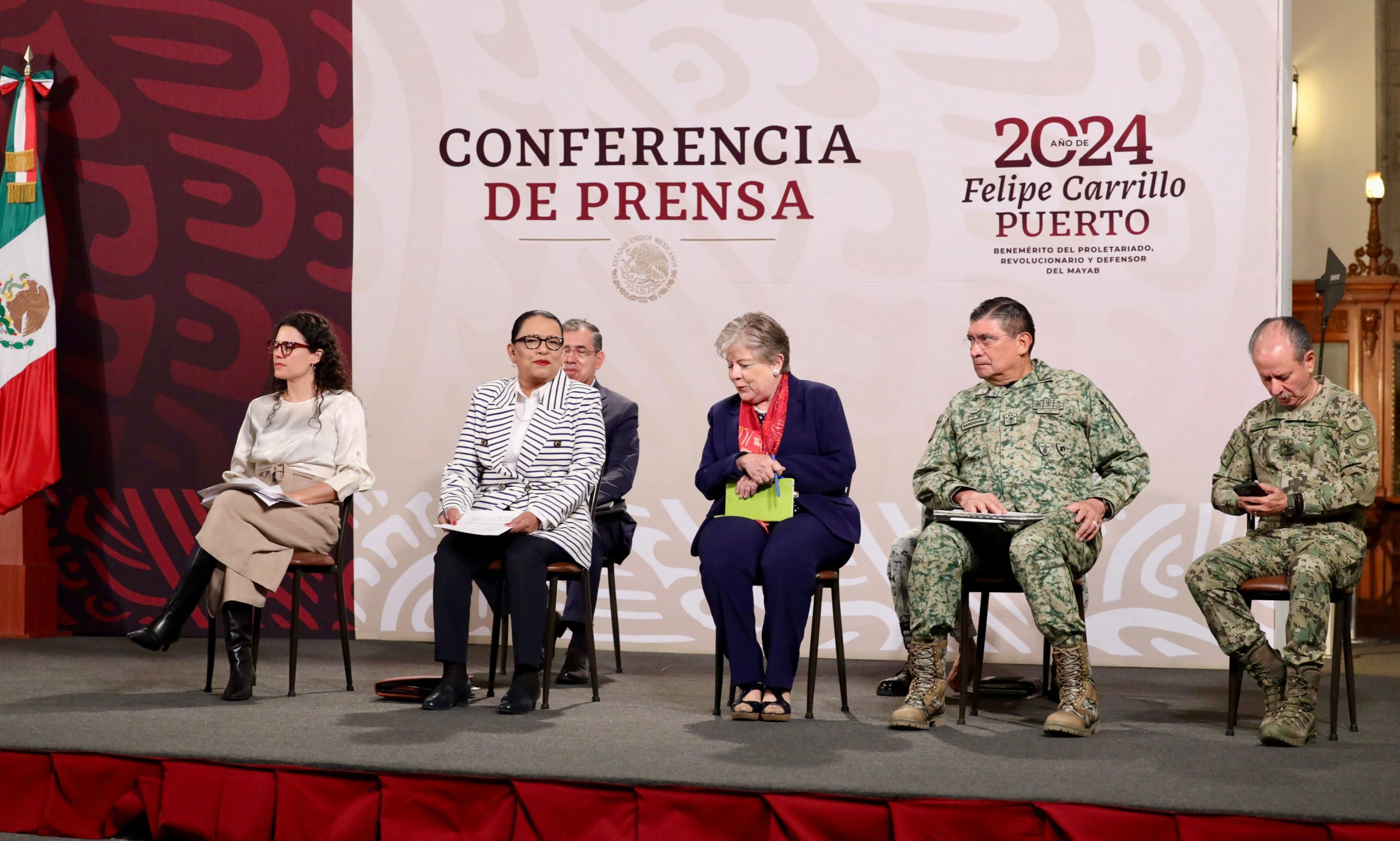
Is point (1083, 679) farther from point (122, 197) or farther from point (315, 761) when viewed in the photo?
point (122, 197)

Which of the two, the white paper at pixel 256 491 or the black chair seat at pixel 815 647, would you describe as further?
the white paper at pixel 256 491

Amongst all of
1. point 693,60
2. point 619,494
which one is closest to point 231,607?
point 619,494

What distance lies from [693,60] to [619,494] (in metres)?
1.82

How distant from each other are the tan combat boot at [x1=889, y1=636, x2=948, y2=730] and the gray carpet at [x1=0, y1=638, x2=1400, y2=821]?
4cm

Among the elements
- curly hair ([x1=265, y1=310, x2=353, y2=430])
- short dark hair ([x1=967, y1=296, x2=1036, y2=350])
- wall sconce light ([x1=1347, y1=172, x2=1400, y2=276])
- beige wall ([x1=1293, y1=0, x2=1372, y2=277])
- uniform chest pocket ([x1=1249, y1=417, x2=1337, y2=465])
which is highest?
beige wall ([x1=1293, y1=0, x2=1372, y2=277])

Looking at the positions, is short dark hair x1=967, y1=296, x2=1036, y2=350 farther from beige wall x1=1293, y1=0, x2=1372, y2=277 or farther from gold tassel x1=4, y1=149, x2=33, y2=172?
beige wall x1=1293, y1=0, x2=1372, y2=277

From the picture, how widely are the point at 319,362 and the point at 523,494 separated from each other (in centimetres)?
89

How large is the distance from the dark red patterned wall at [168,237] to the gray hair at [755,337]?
7.24 ft

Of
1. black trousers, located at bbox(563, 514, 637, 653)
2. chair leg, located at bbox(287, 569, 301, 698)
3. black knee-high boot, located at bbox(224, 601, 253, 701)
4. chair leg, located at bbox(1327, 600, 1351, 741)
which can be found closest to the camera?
chair leg, located at bbox(1327, 600, 1351, 741)

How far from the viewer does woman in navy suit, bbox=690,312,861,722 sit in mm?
3338

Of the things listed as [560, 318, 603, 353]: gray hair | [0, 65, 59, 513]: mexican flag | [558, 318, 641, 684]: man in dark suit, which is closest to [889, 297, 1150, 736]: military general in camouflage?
[558, 318, 641, 684]: man in dark suit

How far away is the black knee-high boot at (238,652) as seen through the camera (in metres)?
3.62

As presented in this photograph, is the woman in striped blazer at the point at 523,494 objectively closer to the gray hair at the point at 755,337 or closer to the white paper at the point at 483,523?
the white paper at the point at 483,523

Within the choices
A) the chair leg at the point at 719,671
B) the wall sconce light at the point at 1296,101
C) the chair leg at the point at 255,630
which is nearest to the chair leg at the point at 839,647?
the chair leg at the point at 719,671
